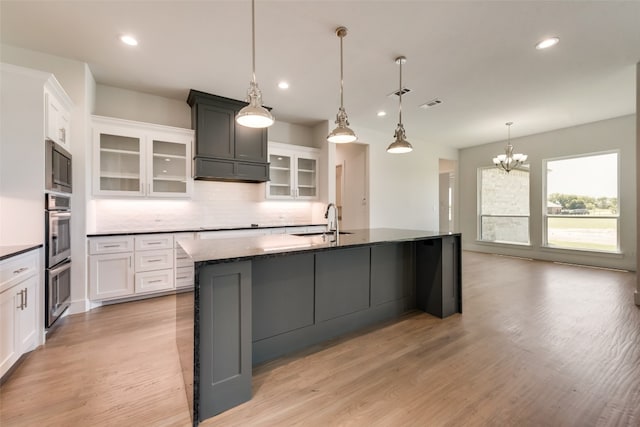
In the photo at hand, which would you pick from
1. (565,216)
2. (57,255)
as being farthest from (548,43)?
(57,255)

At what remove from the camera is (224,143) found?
167 inches

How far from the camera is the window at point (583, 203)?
5.42m

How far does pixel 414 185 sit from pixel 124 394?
6424 millimetres

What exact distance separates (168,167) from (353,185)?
3.76 metres

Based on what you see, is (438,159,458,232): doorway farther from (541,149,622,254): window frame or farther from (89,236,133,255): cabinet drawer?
(89,236,133,255): cabinet drawer

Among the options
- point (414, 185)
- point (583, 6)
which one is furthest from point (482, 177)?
point (583, 6)

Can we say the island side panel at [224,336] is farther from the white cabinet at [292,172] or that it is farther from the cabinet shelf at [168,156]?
the white cabinet at [292,172]

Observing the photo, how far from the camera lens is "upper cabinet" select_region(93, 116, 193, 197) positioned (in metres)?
3.61

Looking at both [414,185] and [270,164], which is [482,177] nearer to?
[414,185]

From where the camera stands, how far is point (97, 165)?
3533 millimetres

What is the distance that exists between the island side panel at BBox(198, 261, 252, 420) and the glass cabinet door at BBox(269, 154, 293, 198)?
3369mm

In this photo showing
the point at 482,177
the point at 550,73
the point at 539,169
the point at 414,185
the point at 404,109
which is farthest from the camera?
the point at 482,177

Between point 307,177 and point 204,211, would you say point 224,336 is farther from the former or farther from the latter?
point 307,177

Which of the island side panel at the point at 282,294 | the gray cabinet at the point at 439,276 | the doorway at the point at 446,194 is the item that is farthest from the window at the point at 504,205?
the island side panel at the point at 282,294
